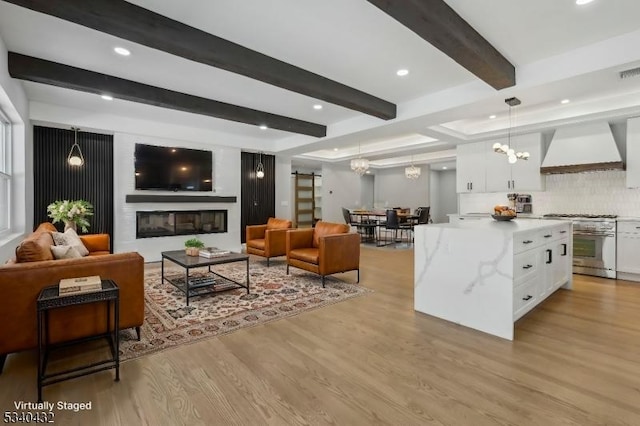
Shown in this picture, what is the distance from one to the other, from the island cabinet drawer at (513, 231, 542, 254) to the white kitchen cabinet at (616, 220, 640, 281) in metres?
2.73

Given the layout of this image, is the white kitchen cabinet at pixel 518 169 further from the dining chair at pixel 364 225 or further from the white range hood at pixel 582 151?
the dining chair at pixel 364 225

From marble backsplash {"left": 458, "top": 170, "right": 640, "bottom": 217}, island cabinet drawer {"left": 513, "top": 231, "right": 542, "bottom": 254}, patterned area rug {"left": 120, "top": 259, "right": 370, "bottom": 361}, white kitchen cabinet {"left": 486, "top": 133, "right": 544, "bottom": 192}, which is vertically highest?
white kitchen cabinet {"left": 486, "top": 133, "right": 544, "bottom": 192}

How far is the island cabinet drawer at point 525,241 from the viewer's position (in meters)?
2.76

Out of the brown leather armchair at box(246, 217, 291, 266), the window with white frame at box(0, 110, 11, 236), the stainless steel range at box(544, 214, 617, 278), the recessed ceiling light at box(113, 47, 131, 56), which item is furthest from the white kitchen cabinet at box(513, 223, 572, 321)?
the window with white frame at box(0, 110, 11, 236)

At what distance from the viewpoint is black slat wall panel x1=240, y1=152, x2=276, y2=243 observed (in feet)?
26.2

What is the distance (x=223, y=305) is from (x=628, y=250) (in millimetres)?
5876

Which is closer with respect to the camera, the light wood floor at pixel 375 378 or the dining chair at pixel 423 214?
the light wood floor at pixel 375 378

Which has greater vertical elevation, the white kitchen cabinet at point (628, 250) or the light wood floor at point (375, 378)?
the white kitchen cabinet at point (628, 250)

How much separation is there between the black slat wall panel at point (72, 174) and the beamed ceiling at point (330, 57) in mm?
578

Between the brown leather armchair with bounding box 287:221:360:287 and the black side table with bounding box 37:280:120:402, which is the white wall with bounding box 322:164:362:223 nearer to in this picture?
the brown leather armchair with bounding box 287:221:360:287

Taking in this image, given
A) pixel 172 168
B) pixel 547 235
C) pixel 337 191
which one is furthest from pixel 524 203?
pixel 172 168

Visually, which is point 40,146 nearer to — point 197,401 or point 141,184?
point 141,184

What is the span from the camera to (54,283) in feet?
7.31

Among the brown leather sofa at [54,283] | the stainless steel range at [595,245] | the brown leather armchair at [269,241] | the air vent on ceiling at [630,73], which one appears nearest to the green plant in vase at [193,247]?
the brown leather armchair at [269,241]
